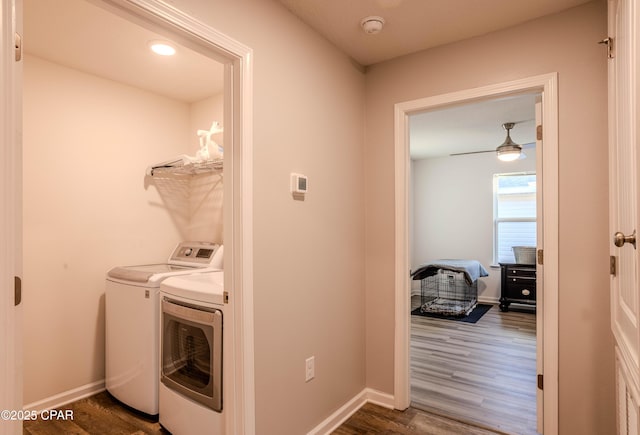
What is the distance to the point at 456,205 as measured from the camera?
6.48 m

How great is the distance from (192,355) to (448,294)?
504 cm

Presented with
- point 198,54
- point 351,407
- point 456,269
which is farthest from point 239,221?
point 456,269

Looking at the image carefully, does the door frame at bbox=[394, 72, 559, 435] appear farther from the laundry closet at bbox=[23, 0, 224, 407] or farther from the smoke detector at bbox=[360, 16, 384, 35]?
the laundry closet at bbox=[23, 0, 224, 407]

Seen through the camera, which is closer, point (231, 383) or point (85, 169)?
point (231, 383)

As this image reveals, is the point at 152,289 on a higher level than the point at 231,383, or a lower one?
higher

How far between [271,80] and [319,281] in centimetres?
118

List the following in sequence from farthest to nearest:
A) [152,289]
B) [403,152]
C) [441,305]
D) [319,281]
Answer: [441,305] → [403,152] → [152,289] → [319,281]

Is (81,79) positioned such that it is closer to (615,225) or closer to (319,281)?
(319,281)

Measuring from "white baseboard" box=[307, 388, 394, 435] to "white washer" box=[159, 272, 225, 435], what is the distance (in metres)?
0.64

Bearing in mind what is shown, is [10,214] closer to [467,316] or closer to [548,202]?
[548,202]

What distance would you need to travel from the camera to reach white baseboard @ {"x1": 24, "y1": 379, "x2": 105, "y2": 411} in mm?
2539

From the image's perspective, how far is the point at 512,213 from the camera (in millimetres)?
6023

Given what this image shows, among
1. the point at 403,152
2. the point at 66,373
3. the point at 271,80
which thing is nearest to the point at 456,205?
the point at 403,152

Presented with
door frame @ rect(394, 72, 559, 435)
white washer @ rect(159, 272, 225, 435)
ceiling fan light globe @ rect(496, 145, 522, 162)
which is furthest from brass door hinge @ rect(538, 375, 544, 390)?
ceiling fan light globe @ rect(496, 145, 522, 162)
